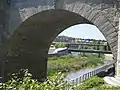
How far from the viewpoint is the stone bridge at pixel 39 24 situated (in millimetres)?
6047

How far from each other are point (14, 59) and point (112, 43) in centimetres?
401

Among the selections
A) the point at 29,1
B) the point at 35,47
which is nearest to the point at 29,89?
the point at 29,1

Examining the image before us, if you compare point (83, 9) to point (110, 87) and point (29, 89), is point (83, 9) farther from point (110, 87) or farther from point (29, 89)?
point (29, 89)

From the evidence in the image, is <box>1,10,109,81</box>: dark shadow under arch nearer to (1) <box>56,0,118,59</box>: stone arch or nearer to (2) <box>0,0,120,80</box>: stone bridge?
(2) <box>0,0,120,80</box>: stone bridge

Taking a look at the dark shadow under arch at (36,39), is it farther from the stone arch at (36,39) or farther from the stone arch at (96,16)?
the stone arch at (96,16)

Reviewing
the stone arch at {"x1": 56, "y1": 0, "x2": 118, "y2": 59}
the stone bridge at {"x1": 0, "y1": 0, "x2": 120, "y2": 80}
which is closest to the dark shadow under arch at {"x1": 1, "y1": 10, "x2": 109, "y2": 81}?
the stone bridge at {"x1": 0, "y1": 0, "x2": 120, "y2": 80}

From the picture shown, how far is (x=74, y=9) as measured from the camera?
21.6 ft

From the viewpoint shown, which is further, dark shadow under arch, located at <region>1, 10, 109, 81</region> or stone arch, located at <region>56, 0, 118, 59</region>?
dark shadow under arch, located at <region>1, 10, 109, 81</region>

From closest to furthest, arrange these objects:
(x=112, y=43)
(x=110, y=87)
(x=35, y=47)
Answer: (x=110, y=87), (x=112, y=43), (x=35, y=47)

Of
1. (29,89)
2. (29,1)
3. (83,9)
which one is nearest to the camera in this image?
(29,89)

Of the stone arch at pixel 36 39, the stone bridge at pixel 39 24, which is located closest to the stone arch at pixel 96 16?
the stone bridge at pixel 39 24

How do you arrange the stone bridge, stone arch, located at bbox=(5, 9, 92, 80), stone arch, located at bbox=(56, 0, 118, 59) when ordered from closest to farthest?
1. stone arch, located at bbox=(56, 0, 118, 59)
2. the stone bridge
3. stone arch, located at bbox=(5, 9, 92, 80)

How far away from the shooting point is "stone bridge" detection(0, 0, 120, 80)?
6047mm

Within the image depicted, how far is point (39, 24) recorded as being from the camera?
8.68 meters
